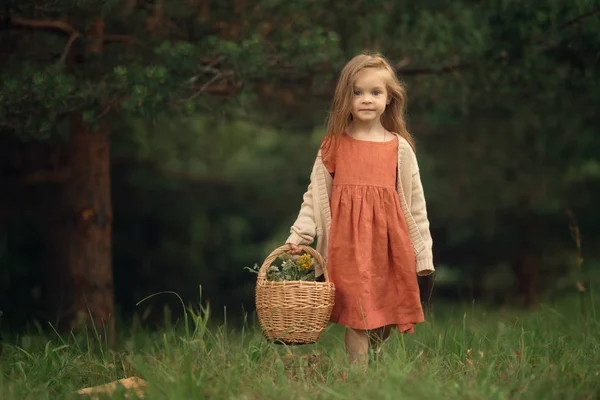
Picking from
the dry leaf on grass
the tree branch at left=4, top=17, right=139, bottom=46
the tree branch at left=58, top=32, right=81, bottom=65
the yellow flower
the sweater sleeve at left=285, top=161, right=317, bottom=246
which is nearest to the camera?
the dry leaf on grass

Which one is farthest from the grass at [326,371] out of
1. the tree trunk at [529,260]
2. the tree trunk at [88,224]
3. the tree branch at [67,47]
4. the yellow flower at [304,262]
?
the tree trunk at [529,260]

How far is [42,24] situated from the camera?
18.4 feet

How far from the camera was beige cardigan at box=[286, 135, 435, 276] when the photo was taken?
4.08 metres

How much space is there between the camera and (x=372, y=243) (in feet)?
13.2

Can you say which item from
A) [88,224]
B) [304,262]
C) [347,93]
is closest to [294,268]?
[304,262]

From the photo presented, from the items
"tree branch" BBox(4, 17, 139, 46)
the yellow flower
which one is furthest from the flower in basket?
"tree branch" BBox(4, 17, 139, 46)

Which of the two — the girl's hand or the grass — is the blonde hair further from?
the grass

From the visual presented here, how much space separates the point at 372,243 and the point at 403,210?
0.24 metres

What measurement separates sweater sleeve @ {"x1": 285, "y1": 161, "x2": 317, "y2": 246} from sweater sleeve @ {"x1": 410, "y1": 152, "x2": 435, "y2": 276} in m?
0.50

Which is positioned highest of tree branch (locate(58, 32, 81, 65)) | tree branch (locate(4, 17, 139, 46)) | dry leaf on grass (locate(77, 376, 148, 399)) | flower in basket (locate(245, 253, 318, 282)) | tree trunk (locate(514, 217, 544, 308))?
tree branch (locate(4, 17, 139, 46))

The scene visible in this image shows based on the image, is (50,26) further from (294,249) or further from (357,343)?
(357,343)

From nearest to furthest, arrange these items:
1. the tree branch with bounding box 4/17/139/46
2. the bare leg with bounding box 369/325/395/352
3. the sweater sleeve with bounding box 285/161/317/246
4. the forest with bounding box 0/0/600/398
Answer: the sweater sleeve with bounding box 285/161/317/246, the bare leg with bounding box 369/325/395/352, the forest with bounding box 0/0/600/398, the tree branch with bounding box 4/17/139/46

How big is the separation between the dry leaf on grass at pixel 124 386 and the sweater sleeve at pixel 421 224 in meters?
1.42

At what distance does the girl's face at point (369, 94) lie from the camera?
404cm
